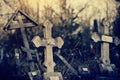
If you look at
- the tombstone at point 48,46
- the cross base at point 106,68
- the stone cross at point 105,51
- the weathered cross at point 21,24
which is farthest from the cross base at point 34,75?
the stone cross at point 105,51

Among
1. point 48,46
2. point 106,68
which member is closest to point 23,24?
point 48,46

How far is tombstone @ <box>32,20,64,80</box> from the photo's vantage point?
933 cm

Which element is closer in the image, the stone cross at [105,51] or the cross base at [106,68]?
the cross base at [106,68]

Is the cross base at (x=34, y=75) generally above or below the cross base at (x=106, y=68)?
below

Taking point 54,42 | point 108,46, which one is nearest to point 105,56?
point 108,46

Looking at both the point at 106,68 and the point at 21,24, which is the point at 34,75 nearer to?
the point at 21,24

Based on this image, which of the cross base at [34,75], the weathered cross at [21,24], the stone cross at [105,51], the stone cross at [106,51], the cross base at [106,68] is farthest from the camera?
the weathered cross at [21,24]

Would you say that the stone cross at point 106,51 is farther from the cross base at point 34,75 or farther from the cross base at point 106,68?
the cross base at point 34,75

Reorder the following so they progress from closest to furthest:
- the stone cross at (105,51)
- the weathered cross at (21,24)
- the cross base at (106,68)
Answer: the cross base at (106,68)
the stone cross at (105,51)
the weathered cross at (21,24)

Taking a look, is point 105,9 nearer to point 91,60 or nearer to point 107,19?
point 107,19

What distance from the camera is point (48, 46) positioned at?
31.4 ft

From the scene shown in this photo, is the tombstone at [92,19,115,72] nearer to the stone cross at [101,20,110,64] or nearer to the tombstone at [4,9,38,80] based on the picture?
the stone cross at [101,20,110,64]

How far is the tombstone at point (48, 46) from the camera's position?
30.6 ft

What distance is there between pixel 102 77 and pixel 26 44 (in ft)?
8.61
